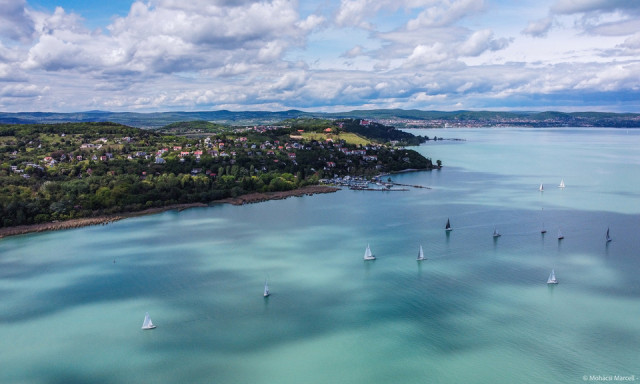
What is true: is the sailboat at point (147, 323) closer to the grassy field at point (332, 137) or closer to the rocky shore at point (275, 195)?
the rocky shore at point (275, 195)

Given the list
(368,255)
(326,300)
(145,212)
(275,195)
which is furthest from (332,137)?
(326,300)

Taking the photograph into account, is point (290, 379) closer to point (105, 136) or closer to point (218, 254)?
point (218, 254)

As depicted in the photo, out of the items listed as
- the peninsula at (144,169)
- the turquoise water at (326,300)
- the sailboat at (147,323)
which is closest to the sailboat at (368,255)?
the turquoise water at (326,300)

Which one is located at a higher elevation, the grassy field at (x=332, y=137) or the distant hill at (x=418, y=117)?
the distant hill at (x=418, y=117)

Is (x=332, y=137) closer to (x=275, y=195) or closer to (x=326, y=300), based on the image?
(x=275, y=195)

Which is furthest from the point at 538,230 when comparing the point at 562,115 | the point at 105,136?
the point at 562,115

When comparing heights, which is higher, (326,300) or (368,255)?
(368,255)

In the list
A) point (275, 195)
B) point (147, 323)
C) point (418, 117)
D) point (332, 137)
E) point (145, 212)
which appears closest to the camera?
point (147, 323)
